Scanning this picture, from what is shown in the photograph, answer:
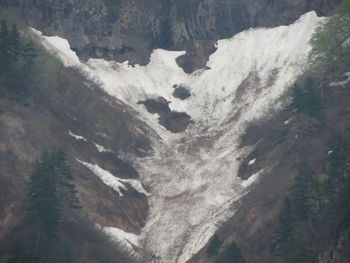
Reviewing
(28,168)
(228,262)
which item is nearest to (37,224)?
(28,168)

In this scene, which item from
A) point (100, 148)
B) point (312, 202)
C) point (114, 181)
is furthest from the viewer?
point (100, 148)

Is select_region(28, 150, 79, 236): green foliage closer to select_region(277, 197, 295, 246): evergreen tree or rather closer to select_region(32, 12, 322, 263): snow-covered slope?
select_region(32, 12, 322, 263): snow-covered slope

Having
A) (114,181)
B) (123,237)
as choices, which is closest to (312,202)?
(123,237)

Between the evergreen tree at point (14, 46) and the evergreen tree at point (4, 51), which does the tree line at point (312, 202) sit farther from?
the evergreen tree at point (14, 46)

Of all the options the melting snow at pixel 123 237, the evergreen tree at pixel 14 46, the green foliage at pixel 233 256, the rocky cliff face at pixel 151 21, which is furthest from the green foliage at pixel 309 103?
the rocky cliff face at pixel 151 21

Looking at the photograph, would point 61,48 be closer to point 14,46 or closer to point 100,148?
point 100,148

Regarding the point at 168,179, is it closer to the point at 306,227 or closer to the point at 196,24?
the point at 306,227
